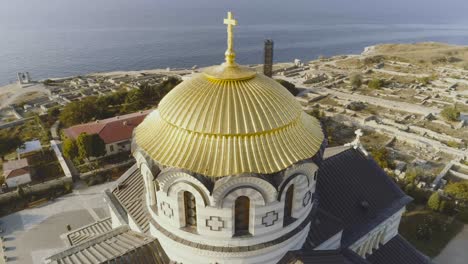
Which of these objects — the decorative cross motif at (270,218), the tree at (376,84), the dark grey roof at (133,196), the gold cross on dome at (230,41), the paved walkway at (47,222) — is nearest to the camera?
the decorative cross motif at (270,218)

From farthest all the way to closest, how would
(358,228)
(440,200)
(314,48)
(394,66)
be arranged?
(314,48) → (394,66) → (440,200) → (358,228)

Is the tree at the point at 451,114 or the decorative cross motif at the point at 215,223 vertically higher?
the decorative cross motif at the point at 215,223

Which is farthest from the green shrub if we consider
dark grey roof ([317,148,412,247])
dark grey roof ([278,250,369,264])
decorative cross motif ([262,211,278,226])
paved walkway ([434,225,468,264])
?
decorative cross motif ([262,211,278,226])

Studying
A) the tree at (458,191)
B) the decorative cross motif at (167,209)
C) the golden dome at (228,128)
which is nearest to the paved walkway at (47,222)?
the decorative cross motif at (167,209)

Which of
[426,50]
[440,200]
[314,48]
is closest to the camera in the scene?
[440,200]

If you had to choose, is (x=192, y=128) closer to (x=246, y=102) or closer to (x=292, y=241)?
(x=246, y=102)

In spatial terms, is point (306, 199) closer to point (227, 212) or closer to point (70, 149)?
point (227, 212)

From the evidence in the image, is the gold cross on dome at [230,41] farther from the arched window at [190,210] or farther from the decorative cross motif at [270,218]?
the decorative cross motif at [270,218]

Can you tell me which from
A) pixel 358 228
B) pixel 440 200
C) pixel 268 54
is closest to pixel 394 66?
pixel 268 54
